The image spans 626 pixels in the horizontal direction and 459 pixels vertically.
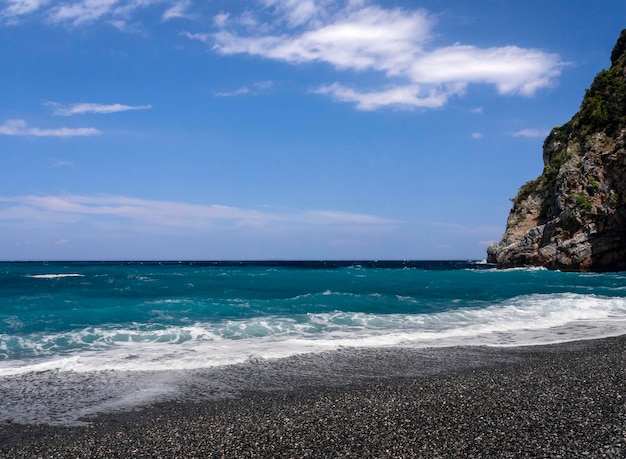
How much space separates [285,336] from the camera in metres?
18.6

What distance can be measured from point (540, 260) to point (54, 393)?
7250cm

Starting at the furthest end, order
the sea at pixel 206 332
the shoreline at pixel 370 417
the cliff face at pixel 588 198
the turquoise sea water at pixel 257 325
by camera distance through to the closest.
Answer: the cliff face at pixel 588 198 → the turquoise sea water at pixel 257 325 → the sea at pixel 206 332 → the shoreline at pixel 370 417

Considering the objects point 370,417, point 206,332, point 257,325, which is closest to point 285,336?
point 257,325

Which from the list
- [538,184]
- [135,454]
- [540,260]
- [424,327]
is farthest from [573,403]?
[538,184]

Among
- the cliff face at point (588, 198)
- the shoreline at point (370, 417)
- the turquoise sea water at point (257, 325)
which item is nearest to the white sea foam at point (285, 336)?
the turquoise sea water at point (257, 325)

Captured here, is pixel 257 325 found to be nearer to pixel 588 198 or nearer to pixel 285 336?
pixel 285 336

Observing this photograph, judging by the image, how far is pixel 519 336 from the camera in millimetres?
18422

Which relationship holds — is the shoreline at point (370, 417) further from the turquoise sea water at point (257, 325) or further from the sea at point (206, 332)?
the turquoise sea water at point (257, 325)

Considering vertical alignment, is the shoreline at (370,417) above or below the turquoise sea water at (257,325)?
above

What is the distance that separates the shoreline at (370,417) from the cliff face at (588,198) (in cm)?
5878

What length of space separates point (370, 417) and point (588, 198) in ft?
220

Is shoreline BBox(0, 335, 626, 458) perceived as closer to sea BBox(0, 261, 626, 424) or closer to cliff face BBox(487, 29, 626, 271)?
sea BBox(0, 261, 626, 424)

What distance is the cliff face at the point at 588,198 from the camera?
62.9 meters

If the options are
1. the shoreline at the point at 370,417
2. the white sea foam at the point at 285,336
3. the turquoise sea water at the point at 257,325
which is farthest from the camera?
the turquoise sea water at the point at 257,325
